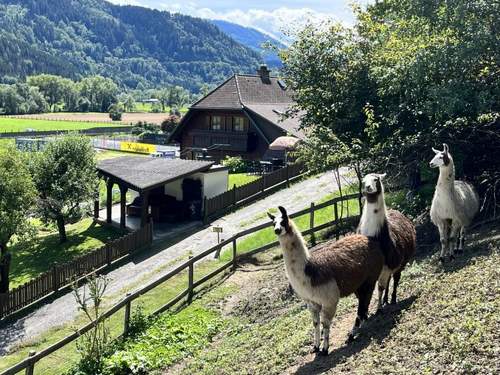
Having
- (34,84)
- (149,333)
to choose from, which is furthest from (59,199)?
(34,84)

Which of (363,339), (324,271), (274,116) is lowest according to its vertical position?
(363,339)

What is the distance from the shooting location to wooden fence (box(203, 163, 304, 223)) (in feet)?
89.0

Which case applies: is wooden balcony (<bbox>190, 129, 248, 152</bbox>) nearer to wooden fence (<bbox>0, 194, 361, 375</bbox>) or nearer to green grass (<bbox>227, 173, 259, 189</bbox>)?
green grass (<bbox>227, 173, 259, 189</bbox>)

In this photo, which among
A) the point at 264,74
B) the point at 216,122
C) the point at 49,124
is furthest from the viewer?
the point at 49,124

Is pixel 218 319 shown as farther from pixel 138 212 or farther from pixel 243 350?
pixel 138 212

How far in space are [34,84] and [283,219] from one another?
181 m

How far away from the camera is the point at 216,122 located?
45906mm

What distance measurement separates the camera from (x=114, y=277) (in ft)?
67.3

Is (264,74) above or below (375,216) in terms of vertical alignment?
above

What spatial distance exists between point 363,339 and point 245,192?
20.9 m

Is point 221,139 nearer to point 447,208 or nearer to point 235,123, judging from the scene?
point 235,123

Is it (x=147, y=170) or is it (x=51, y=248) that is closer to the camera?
(x=51, y=248)

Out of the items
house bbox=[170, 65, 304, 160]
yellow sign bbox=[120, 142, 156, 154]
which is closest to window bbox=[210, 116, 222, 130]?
house bbox=[170, 65, 304, 160]

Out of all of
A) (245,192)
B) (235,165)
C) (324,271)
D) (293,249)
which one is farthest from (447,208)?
(235,165)
